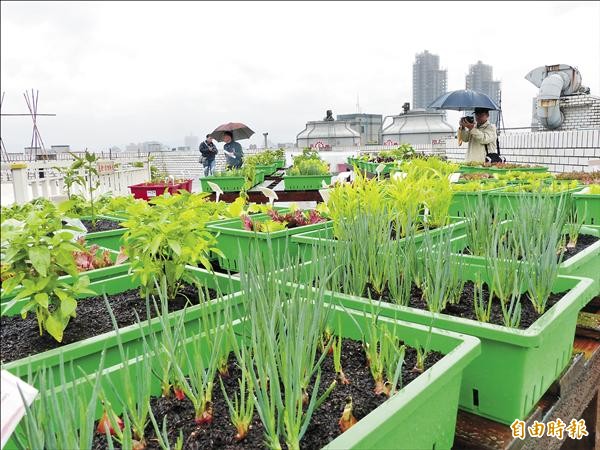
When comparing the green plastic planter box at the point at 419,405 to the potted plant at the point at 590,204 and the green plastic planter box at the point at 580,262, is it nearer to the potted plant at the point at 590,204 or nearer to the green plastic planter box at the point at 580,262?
the green plastic planter box at the point at 580,262

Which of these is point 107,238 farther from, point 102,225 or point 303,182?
point 303,182

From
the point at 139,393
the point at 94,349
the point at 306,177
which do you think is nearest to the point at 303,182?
the point at 306,177

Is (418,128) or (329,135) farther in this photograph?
(418,128)

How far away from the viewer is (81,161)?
2.52m

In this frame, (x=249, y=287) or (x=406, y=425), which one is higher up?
(x=249, y=287)

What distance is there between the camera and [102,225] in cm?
274

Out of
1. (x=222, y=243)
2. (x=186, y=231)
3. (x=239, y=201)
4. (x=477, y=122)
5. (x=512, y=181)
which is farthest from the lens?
(x=477, y=122)

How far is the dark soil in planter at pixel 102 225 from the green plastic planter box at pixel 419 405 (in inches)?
70.2

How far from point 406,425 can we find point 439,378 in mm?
101

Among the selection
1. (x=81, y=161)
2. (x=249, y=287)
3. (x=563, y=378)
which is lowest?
(x=563, y=378)

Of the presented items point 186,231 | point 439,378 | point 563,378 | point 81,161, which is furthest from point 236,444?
point 81,161

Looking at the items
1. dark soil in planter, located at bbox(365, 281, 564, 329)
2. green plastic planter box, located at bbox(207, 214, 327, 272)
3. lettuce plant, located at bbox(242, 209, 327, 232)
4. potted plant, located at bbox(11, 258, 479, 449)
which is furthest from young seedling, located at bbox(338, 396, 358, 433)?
lettuce plant, located at bbox(242, 209, 327, 232)

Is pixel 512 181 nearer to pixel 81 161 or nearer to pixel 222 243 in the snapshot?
pixel 222 243

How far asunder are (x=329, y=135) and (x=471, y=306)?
24.6 m
